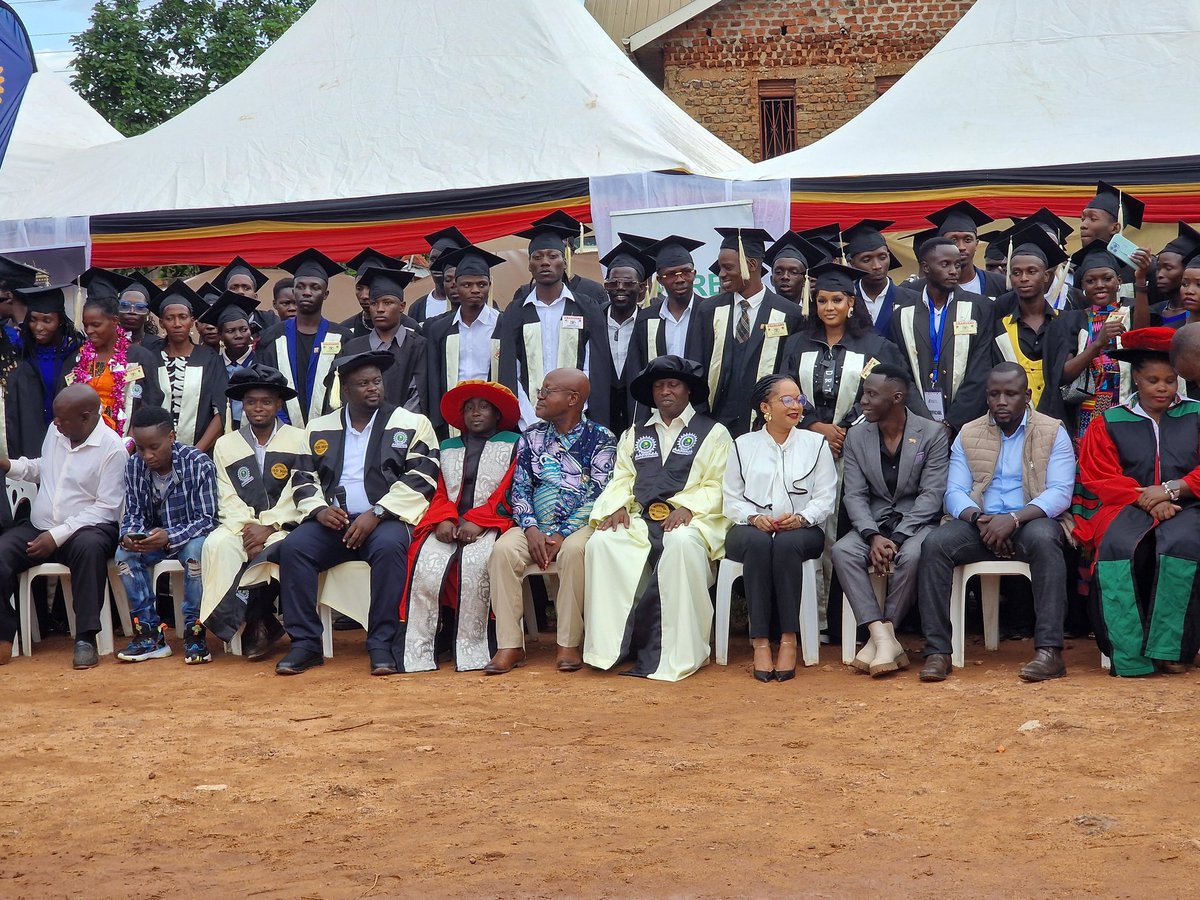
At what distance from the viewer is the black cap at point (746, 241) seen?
8367 millimetres

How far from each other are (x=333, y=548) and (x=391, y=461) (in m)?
0.55

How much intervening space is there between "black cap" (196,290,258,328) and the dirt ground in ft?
9.27

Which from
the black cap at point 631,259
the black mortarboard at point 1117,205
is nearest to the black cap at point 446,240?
the black cap at point 631,259

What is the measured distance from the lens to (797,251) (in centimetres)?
841

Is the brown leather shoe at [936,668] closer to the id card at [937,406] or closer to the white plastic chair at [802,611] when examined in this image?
the white plastic chair at [802,611]

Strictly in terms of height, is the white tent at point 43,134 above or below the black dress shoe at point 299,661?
above

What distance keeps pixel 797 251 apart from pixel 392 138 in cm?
511

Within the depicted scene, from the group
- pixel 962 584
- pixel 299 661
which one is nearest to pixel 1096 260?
pixel 962 584

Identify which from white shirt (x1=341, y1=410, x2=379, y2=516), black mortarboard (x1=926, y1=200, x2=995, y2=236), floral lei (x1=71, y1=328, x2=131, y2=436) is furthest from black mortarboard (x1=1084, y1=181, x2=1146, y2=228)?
floral lei (x1=71, y1=328, x2=131, y2=436)

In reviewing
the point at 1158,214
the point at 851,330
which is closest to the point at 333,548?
the point at 851,330

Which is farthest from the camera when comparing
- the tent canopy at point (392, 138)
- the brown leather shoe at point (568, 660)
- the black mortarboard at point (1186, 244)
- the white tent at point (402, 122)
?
the white tent at point (402, 122)

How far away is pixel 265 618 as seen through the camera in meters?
7.89

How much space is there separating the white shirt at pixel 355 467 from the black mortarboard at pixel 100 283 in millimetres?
2269

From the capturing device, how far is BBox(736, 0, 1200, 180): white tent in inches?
438
